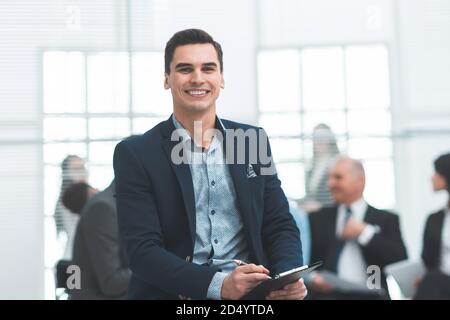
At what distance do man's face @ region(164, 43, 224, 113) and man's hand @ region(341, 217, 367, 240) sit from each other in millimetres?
1350

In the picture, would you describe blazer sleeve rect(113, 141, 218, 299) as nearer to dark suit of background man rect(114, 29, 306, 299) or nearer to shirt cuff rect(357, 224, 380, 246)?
dark suit of background man rect(114, 29, 306, 299)

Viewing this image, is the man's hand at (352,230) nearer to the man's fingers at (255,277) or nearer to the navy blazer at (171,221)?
the navy blazer at (171,221)

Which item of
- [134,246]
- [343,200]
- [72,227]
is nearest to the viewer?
[134,246]

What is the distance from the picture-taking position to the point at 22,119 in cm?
361

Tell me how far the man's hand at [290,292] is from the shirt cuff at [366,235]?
55.2 inches

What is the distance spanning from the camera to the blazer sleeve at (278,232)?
1470 millimetres

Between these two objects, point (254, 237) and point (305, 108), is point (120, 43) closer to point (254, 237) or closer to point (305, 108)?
point (305, 108)

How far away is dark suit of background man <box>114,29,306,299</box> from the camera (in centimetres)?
142

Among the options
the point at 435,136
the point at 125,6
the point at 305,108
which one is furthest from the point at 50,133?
the point at 435,136

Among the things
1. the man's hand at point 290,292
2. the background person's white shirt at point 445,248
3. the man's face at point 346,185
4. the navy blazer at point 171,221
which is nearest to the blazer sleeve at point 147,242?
the navy blazer at point 171,221

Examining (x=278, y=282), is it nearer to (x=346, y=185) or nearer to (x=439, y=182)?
(x=346, y=185)

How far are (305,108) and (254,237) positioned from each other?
2.23 meters

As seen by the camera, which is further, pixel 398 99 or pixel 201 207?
pixel 398 99

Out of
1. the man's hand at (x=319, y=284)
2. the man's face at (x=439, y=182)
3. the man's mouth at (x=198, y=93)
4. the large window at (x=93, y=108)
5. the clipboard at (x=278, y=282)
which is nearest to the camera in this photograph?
the clipboard at (x=278, y=282)
